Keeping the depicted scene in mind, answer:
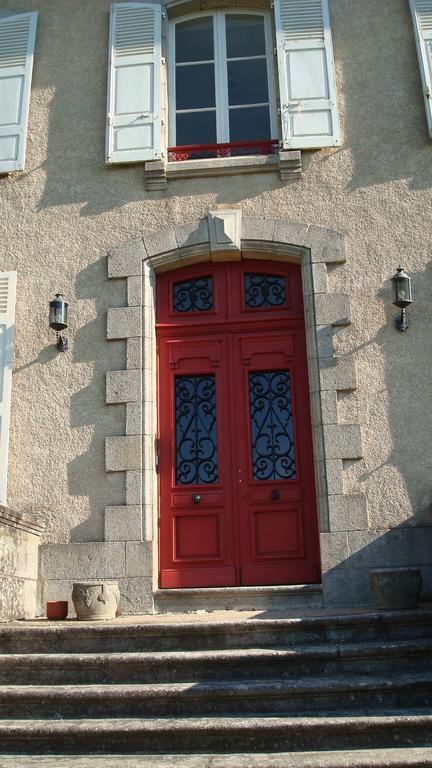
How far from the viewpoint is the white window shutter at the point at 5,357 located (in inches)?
235

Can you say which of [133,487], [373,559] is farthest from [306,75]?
[373,559]

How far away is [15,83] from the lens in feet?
22.8

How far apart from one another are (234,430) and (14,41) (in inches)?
160

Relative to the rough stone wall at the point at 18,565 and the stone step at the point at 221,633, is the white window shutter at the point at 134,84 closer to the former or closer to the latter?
the rough stone wall at the point at 18,565

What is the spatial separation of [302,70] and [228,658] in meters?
4.93

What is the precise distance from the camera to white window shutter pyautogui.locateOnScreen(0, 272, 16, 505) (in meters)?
5.98

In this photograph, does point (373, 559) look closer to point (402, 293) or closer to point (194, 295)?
point (402, 293)

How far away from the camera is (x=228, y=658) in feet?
13.3

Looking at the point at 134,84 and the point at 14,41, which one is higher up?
the point at 14,41

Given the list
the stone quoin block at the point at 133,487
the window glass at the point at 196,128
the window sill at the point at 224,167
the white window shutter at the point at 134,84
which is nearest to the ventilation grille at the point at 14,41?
the white window shutter at the point at 134,84

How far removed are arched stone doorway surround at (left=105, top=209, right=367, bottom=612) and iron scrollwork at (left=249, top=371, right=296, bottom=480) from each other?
0.89ft

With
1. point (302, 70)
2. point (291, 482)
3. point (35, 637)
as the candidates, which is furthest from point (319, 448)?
point (302, 70)

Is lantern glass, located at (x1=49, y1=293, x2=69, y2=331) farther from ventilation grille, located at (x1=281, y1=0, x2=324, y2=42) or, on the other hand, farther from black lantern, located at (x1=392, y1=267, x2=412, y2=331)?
ventilation grille, located at (x1=281, y1=0, x2=324, y2=42)

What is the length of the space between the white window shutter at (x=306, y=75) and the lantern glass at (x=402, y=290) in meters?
1.38
